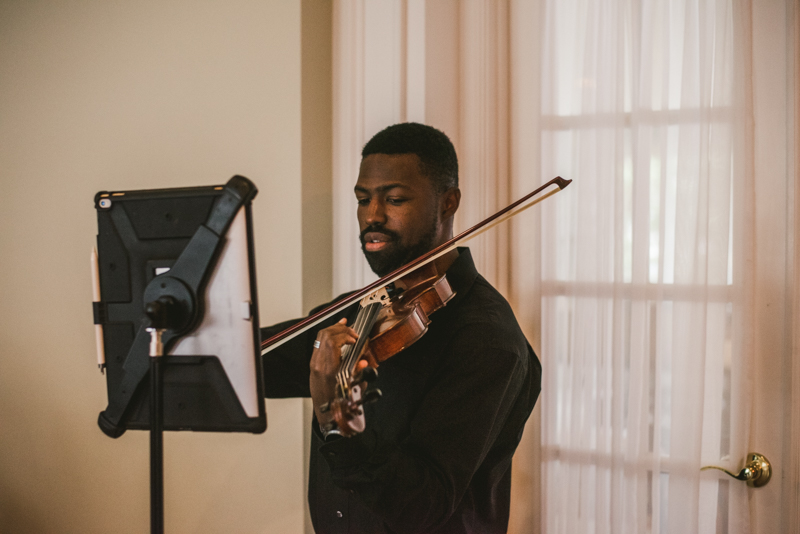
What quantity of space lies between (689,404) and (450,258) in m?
0.80

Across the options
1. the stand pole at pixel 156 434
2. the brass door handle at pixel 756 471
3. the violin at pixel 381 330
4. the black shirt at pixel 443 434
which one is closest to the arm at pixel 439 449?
the black shirt at pixel 443 434

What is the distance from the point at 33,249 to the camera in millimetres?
A: 1905

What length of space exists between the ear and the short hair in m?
0.01

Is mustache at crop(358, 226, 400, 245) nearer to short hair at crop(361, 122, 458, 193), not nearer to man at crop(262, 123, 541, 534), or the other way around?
man at crop(262, 123, 541, 534)

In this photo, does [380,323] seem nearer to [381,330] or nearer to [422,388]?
[381,330]

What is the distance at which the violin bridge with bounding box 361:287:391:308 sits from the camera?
1.17 meters

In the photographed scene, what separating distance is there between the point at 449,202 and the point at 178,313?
0.78 meters

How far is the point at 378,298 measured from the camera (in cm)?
118

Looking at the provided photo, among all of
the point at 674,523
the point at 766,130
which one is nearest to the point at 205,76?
the point at 766,130

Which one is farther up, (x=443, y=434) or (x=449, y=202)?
(x=449, y=202)

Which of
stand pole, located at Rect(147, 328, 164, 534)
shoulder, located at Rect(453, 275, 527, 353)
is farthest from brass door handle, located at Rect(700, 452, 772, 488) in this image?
stand pole, located at Rect(147, 328, 164, 534)

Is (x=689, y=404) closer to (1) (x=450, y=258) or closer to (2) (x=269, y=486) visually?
(1) (x=450, y=258)

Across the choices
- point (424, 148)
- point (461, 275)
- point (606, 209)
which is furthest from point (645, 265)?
point (424, 148)

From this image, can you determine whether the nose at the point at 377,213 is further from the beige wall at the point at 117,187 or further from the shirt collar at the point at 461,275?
the beige wall at the point at 117,187
